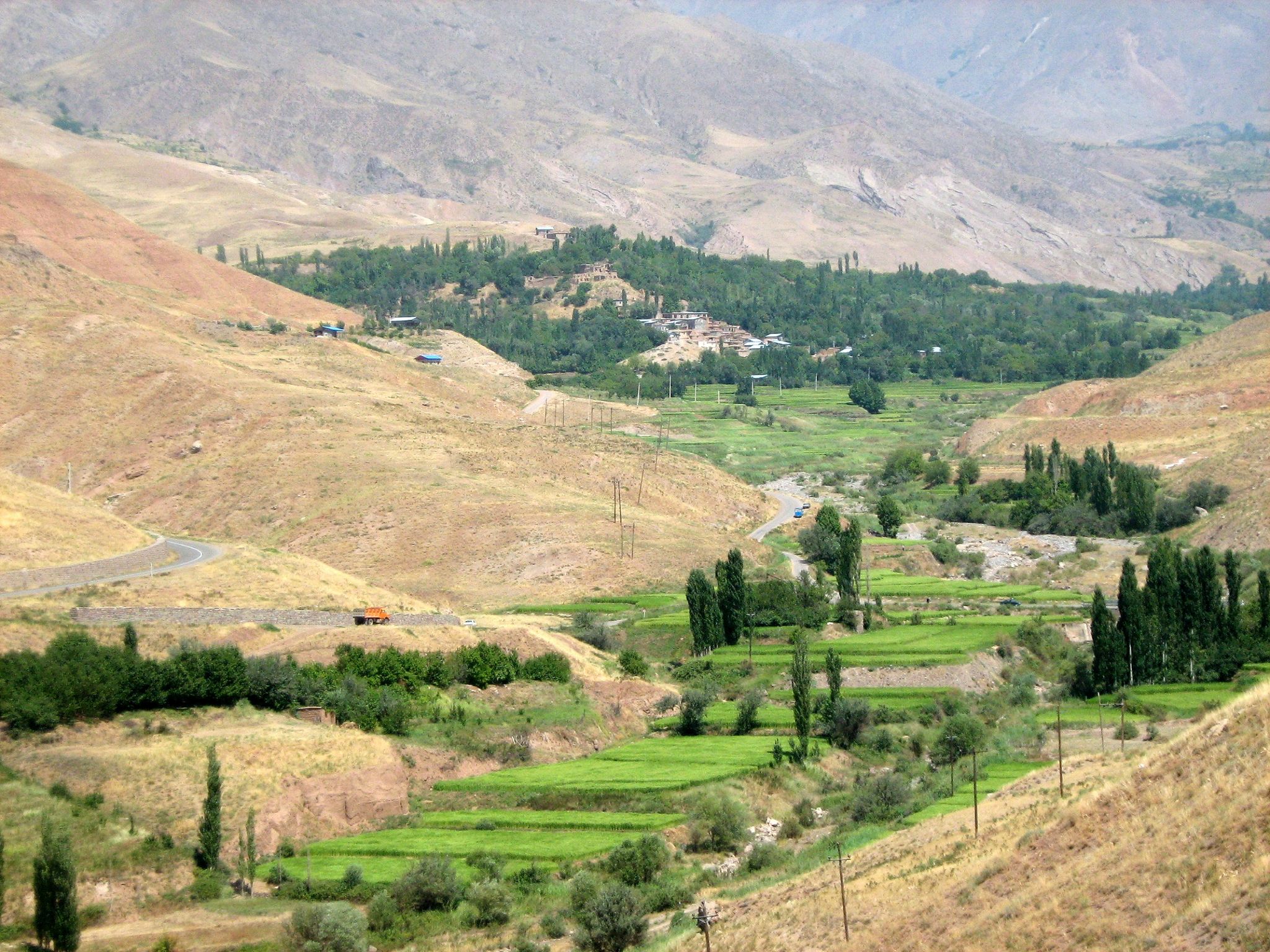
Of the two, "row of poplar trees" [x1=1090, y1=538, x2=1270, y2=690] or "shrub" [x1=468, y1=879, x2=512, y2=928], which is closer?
"shrub" [x1=468, y1=879, x2=512, y2=928]

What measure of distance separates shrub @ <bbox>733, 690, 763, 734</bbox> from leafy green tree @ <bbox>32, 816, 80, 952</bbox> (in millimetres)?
27029

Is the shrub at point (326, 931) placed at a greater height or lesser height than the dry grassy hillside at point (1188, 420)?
lesser

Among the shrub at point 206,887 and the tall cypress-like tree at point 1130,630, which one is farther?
the tall cypress-like tree at point 1130,630

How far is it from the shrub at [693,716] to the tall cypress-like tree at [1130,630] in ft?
50.5

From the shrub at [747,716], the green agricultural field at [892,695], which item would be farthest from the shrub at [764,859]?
the green agricultural field at [892,695]

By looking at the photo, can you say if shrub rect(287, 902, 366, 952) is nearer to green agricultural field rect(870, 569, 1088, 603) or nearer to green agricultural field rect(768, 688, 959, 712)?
green agricultural field rect(768, 688, 959, 712)

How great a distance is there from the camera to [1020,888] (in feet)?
113

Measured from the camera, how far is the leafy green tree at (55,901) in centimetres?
4150

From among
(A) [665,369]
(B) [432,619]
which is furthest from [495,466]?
(A) [665,369]

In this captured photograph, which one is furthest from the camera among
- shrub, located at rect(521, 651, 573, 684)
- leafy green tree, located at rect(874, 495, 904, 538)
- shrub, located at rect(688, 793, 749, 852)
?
leafy green tree, located at rect(874, 495, 904, 538)

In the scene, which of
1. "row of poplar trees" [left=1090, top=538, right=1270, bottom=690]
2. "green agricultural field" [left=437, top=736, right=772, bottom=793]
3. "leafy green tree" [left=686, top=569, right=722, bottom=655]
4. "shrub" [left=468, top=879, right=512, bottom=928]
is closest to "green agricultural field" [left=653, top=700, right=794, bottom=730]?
"green agricultural field" [left=437, top=736, right=772, bottom=793]

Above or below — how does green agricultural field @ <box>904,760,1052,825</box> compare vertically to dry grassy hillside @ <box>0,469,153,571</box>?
below

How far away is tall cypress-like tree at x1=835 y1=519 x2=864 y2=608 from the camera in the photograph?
81188 millimetres

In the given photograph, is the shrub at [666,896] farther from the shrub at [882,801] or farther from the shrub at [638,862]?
the shrub at [882,801]
